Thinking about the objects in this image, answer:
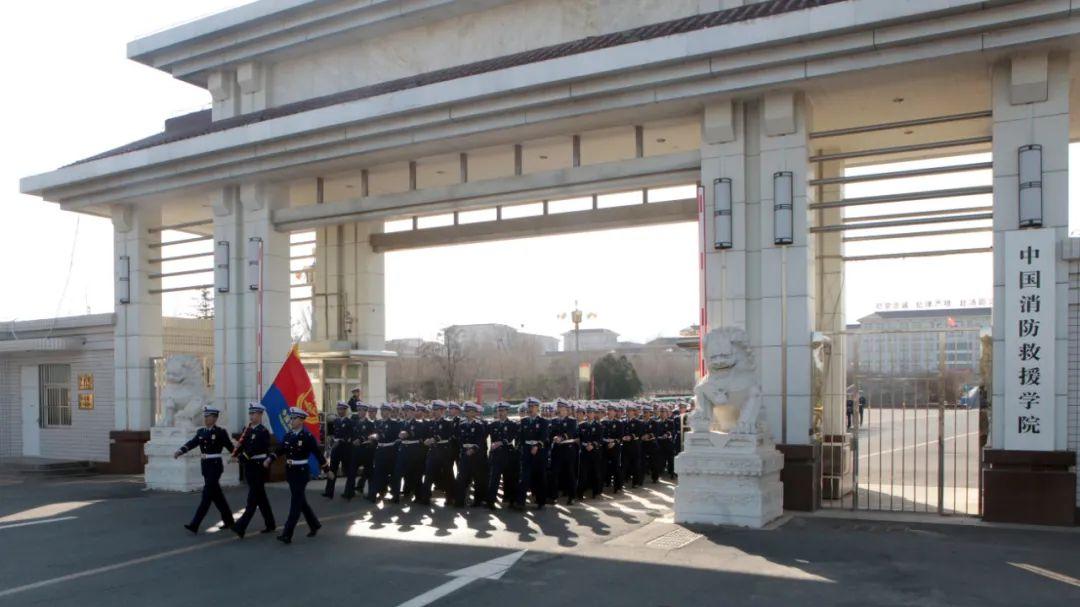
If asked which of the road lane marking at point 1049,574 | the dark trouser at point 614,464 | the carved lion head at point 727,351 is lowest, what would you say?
the dark trouser at point 614,464

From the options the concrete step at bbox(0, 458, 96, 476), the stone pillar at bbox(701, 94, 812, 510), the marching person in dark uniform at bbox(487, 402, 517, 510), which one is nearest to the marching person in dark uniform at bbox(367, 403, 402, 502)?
the marching person in dark uniform at bbox(487, 402, 517, 510)

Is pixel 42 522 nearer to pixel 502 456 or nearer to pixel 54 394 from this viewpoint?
pixel 502 456

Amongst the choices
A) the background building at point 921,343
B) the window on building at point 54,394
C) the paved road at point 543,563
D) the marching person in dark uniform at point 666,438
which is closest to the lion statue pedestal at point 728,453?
the paved road at point 543,563

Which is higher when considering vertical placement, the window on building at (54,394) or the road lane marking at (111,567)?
the window on building at (54,394)

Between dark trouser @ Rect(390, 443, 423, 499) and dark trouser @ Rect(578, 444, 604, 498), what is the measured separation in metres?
2.40

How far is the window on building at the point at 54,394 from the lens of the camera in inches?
758

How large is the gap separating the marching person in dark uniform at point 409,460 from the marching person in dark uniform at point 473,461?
2.34ft

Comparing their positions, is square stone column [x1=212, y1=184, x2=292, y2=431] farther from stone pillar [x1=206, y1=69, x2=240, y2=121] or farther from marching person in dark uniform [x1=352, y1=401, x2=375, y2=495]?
marching person in dark uniform [x1=352, y1=401, x2=375, y2=495]

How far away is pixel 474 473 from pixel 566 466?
1360mm

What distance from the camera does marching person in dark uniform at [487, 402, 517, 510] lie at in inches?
488

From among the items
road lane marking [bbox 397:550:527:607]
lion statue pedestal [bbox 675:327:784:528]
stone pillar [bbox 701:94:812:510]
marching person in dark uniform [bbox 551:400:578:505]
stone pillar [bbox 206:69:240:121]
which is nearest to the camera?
road lane marking [bbox 397:550:527:607]

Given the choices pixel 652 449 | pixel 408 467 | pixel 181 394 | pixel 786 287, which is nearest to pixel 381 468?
pixel 408 467

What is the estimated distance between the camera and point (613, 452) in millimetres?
14688

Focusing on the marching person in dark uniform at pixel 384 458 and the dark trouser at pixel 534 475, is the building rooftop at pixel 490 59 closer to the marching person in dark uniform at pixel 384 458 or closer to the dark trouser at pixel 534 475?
the marching person in dark uniform at pixel 384 458
